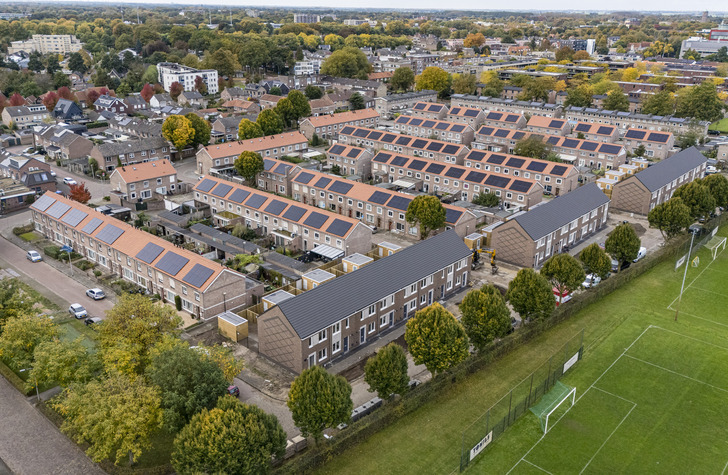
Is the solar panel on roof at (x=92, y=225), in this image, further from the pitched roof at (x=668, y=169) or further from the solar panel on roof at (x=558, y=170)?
the pitched roof at (x=668, y=169)

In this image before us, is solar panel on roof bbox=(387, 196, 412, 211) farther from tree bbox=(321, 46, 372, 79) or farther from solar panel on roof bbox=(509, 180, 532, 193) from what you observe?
tree bbox=(321, 46, 372, 79)

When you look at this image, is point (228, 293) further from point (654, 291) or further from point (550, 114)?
point (550, 114)

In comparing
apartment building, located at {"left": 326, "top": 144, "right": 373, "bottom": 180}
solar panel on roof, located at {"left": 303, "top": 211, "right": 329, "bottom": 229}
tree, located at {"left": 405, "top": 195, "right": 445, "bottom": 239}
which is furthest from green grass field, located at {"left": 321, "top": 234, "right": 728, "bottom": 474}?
apartment building, located at {"left": 326, "top": 144, "right": 373, "bottom": 180}

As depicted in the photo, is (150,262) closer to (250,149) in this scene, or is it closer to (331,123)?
(250,149)

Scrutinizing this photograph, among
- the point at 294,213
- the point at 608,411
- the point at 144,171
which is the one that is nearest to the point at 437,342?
the point at 608,411

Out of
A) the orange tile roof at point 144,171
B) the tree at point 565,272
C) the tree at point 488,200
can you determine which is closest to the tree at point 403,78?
the tree at point 488,200

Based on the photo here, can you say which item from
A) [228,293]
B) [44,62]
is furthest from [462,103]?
[44,62]
